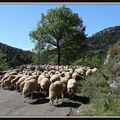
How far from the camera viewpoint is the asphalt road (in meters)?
12.5

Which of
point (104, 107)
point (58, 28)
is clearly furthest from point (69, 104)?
point (58, 28)

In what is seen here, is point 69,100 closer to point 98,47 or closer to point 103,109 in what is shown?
point 103,109

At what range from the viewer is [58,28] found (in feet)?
158

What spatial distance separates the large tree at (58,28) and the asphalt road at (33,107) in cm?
3189

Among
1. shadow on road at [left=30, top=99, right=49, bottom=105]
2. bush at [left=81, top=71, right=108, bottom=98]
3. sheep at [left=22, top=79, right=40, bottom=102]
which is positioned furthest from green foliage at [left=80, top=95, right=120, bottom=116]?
sheep at [left=22, top=79, right=40, bottom=102]

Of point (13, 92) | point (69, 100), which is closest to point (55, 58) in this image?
point (13, 92)

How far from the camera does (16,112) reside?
12.9 meters

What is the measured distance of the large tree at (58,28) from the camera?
158 feet

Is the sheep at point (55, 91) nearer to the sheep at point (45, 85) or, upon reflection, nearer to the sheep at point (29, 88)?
the sheep at point (29, 88)

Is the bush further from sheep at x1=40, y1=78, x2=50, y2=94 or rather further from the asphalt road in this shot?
sheep at x1=40, y1=78, x2=50, y2=94

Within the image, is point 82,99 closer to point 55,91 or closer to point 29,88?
point 55,91

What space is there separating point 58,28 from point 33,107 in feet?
115

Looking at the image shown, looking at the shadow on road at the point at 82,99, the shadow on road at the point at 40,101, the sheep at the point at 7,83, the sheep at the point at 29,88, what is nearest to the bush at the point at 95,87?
the shadow on road at the point at 82,99

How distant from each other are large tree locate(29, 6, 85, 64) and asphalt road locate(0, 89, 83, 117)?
31894 mm
